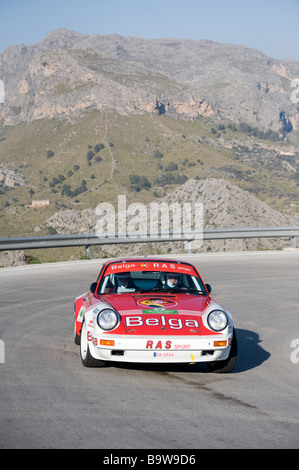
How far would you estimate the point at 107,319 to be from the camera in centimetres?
703

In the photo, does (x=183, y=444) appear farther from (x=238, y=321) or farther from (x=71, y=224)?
(x=71, y=224)

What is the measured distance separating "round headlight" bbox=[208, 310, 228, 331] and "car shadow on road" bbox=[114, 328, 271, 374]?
0.63 meters

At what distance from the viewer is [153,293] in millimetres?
8000

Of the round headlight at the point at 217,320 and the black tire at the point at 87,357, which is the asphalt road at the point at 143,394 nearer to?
the black tire at the point at 87,357

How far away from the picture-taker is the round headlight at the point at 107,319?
6.95m

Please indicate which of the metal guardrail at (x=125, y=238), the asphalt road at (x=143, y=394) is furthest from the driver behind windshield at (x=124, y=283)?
the metal guardrail at (x=125, y=238)

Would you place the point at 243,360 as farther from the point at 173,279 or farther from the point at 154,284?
the point at 154,284

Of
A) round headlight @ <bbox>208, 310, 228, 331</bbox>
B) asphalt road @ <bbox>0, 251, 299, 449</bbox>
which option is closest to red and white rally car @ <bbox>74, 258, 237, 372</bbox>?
round headlight @ <bbox>208, 310, 228, 331</bbox>

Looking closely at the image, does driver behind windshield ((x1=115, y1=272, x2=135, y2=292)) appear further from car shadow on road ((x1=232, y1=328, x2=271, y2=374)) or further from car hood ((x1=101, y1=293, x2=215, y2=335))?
car shadow on road ((x1=232, y1=328, x2=271, y2=374))

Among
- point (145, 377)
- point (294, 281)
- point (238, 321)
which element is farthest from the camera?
point (294, 281)

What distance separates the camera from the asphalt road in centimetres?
480

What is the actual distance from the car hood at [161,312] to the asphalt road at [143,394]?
51 cm
